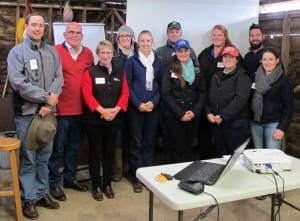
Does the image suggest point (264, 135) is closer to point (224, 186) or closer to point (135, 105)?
point (135, 105)

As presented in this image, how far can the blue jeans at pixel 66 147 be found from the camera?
10.6ft

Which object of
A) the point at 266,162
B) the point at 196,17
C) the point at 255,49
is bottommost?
the point at 266,162

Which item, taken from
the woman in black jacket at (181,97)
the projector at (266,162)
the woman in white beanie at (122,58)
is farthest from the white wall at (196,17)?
the projector at (266,162)

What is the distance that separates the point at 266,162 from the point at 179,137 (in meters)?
1.31

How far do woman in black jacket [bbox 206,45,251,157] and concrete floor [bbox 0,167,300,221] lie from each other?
0.54 metres

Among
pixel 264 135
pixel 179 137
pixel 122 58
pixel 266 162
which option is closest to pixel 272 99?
pixel 264 135

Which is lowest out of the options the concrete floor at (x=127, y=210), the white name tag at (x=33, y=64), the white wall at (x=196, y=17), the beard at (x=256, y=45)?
the concrete floor at (x=127, y=210)

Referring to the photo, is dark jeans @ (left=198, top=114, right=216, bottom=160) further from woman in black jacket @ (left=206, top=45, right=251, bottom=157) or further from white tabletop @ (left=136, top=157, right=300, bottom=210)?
white tabletop @ (left=136, top=157, right=300, bottom=210)

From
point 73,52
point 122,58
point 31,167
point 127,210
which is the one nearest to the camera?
point 31,167

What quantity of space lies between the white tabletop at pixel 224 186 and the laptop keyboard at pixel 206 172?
0.16 feet

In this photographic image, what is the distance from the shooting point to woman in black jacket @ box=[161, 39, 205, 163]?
3.38 m

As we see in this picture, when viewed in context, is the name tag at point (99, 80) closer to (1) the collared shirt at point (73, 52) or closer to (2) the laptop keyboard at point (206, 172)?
(1) the collared shirt at point (73, 52)

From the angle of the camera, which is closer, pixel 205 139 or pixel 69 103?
pixel 69 103

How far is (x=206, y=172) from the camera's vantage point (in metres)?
2.12
